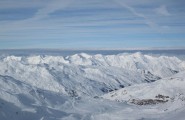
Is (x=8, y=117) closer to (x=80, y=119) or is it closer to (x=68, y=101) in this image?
(x=80, y=119)

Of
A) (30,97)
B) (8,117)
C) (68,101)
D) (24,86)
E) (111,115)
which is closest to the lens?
(8,117)

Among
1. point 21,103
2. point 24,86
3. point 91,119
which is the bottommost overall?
point 91,119

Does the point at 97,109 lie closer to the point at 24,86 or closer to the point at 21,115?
the point at 21,115

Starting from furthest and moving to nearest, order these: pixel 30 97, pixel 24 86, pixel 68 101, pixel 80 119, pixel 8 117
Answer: pixel 24 86
pixel 68 101
pixel 30 97
pixel 80 119
pixel 8 117

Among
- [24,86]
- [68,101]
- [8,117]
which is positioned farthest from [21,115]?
[24,86]

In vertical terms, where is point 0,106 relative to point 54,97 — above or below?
below

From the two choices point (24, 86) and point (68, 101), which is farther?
point (24, 86)

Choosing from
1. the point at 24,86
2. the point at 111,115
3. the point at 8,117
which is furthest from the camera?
the point at 24,86

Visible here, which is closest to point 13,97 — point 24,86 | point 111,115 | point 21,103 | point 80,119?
point 21,103

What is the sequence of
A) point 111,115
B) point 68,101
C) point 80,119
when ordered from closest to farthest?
1. point 80,119
2. point 111,115
3. point 68,101
